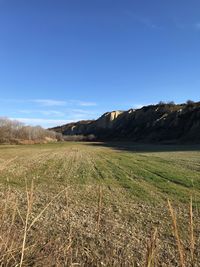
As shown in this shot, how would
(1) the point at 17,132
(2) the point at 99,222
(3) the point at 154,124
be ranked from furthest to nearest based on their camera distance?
(1) the point at 17,132, (3) the point at 154,124, (2) the point at 99,222

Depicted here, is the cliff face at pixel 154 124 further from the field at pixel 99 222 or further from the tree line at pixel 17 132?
the field at pixel 99 222

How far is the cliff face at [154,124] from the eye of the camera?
4572 inches

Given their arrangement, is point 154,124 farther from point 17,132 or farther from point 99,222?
point 99,222

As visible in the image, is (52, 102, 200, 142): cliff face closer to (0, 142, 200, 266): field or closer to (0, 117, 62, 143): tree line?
(0, 117, 62, 143): tree line

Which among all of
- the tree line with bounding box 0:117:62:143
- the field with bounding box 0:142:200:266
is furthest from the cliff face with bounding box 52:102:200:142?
the field with bounding box 0:142:200:266

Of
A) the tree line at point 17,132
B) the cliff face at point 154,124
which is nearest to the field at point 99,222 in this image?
the cliff face at point 154,124

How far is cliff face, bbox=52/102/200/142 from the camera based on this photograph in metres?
116

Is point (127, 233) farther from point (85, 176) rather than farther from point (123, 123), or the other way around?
point (123, 123)

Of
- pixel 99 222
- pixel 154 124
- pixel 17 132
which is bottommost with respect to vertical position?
pixel 99 222

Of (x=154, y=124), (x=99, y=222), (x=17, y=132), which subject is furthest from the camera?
(x=17, y=132)

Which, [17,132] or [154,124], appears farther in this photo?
[17,132]

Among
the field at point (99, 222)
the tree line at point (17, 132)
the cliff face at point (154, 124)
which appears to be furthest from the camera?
the tree line at point (17, 132)

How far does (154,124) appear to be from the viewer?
13612cm

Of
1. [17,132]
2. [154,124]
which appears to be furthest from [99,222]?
[17,132]
